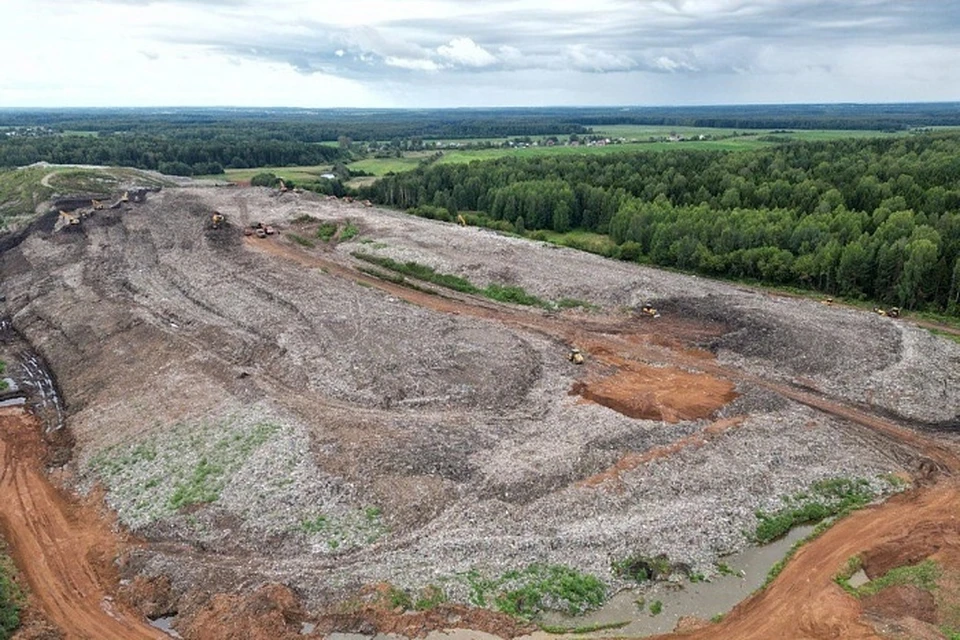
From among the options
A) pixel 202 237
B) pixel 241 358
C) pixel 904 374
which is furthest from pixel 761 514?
pixel 202 237

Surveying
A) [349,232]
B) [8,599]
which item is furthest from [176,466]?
[349,232]

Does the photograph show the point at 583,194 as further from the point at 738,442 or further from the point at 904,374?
the point at 738,442

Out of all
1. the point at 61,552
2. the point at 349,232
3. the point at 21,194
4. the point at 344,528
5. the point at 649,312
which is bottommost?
the point at 61,552

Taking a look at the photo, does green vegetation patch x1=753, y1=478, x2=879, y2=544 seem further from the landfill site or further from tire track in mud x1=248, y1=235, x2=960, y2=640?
tire track in mud x1=248, y1=235, x2=960, y2=640

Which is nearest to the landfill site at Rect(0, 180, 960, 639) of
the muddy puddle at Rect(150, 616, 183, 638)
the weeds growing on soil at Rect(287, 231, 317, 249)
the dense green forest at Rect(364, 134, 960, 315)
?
the muddy puddle at Rect(150, 616, 183, 638)

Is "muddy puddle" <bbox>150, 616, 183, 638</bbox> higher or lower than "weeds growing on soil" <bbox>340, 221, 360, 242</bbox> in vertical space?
lower

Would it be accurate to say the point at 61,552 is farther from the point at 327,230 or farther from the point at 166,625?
the point at 327,230
